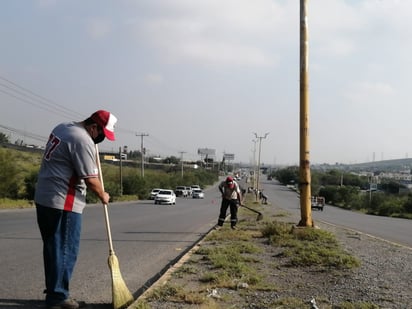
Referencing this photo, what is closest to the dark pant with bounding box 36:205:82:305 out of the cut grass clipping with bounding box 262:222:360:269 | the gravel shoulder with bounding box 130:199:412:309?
the gravel shoulder with bounding box 130:199:412:309

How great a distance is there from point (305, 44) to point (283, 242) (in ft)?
18.1

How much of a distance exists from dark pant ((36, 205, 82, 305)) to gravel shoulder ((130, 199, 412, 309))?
2.56ft

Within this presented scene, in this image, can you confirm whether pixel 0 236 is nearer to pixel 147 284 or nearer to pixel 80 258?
pixel 80 258

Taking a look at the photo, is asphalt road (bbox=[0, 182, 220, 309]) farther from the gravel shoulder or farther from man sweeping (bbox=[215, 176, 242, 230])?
man sweeping (bbox=[215, 176, 242, 230])

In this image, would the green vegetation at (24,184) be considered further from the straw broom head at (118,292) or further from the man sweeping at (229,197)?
the straw broom head at (118,292)

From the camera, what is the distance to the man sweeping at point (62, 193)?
16.4ft

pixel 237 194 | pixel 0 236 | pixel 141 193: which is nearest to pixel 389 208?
pixel 141 193

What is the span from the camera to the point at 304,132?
1340 centimetres

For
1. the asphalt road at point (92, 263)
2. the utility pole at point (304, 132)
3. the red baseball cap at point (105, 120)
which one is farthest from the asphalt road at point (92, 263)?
the utility pole at point (304, 132)

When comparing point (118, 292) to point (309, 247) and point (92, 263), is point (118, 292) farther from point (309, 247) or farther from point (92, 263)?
point (309, 247)

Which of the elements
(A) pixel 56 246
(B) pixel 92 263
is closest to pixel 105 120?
(A) pixel 56 246

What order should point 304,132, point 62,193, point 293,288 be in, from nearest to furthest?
point 62,193, point 293,288, point 304,132

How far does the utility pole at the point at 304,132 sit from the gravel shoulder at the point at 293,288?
164 inches

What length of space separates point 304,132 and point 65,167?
30.4ft
